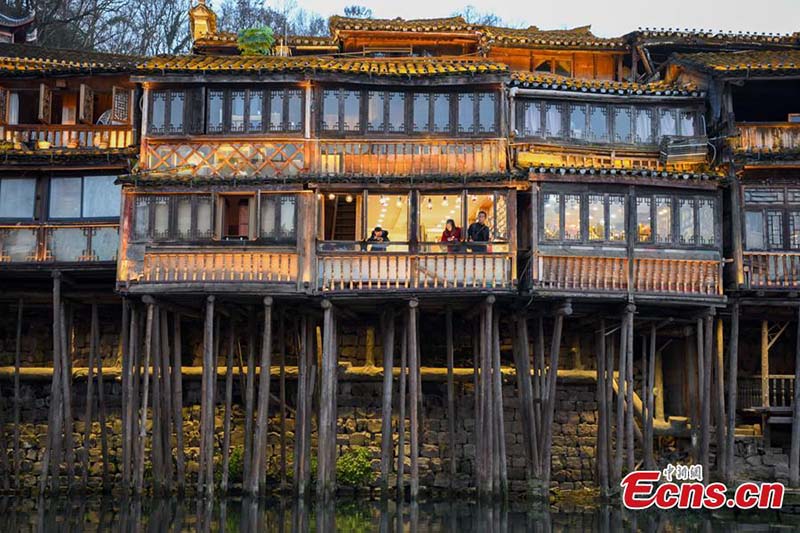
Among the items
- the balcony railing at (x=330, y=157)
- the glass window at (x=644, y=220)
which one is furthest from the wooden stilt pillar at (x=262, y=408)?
the glass window at (x=644, y=220)

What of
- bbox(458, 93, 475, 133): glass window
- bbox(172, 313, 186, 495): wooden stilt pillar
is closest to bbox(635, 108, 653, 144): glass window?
bbox(458, 93, 475, 133): glass window

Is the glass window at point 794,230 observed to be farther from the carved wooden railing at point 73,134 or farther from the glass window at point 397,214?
the carved wooden railing at point 73,134

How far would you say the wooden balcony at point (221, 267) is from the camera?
2989 cm

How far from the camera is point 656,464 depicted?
33812mm

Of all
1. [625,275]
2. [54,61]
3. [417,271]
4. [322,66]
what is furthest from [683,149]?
[54,61]

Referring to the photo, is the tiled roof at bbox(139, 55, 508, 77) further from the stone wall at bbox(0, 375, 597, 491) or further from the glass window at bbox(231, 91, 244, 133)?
the stone wall at bbox(0, 375, 597, 491)

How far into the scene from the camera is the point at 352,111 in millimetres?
31422

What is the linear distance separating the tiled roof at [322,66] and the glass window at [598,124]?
3.40 metres

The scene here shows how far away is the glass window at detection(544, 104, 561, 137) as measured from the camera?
3303 centimetres

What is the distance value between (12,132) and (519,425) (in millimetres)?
17641

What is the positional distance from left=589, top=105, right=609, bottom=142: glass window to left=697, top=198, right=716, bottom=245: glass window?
3.66 metres

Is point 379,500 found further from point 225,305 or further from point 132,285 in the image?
point 132,285

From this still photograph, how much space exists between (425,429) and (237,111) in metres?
10.9

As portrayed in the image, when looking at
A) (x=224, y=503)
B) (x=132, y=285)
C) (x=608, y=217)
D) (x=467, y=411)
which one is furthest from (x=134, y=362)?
(x=608, y=217)
